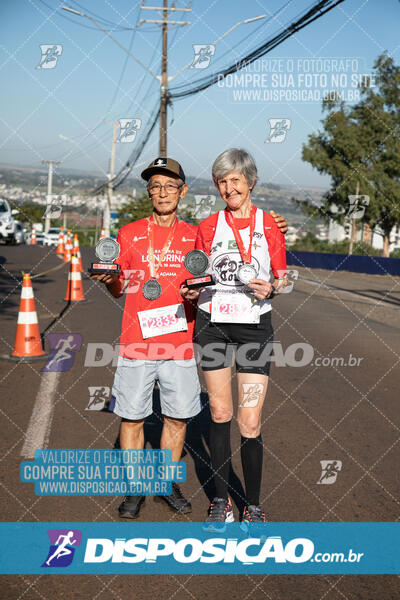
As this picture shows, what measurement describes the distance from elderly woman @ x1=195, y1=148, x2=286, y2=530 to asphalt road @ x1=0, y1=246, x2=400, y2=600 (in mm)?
530

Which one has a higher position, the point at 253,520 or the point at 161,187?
the point at 161,187

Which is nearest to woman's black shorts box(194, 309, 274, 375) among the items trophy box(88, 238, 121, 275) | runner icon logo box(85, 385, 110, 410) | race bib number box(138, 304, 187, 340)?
race bib number box(138, 304, 187, 340)

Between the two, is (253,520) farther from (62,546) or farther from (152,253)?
(152,253)

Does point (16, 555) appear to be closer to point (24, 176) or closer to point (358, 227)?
point (24, 176)

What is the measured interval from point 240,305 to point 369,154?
53.7 m

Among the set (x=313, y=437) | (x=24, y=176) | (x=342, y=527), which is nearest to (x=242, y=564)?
(x=342, y=527)

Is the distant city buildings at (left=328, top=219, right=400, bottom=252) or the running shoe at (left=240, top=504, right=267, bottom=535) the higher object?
the running shoe at (left=240, top=504, right=267, bottom=535)

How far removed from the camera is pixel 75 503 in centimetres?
399

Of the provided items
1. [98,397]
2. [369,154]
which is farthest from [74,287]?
[369,154]

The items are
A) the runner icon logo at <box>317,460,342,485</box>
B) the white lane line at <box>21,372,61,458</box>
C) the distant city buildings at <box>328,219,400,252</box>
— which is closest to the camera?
the runner icon logo at <box>317,460,342,485</box>

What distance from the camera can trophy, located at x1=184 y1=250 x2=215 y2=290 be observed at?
3.39 meters

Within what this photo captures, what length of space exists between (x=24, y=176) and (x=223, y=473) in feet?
34.9

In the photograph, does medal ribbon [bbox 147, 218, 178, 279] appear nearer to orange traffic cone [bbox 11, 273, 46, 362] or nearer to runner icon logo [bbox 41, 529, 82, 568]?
runner icon logo [bbox 41, 529, 82, 568]

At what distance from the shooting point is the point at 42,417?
571cm
